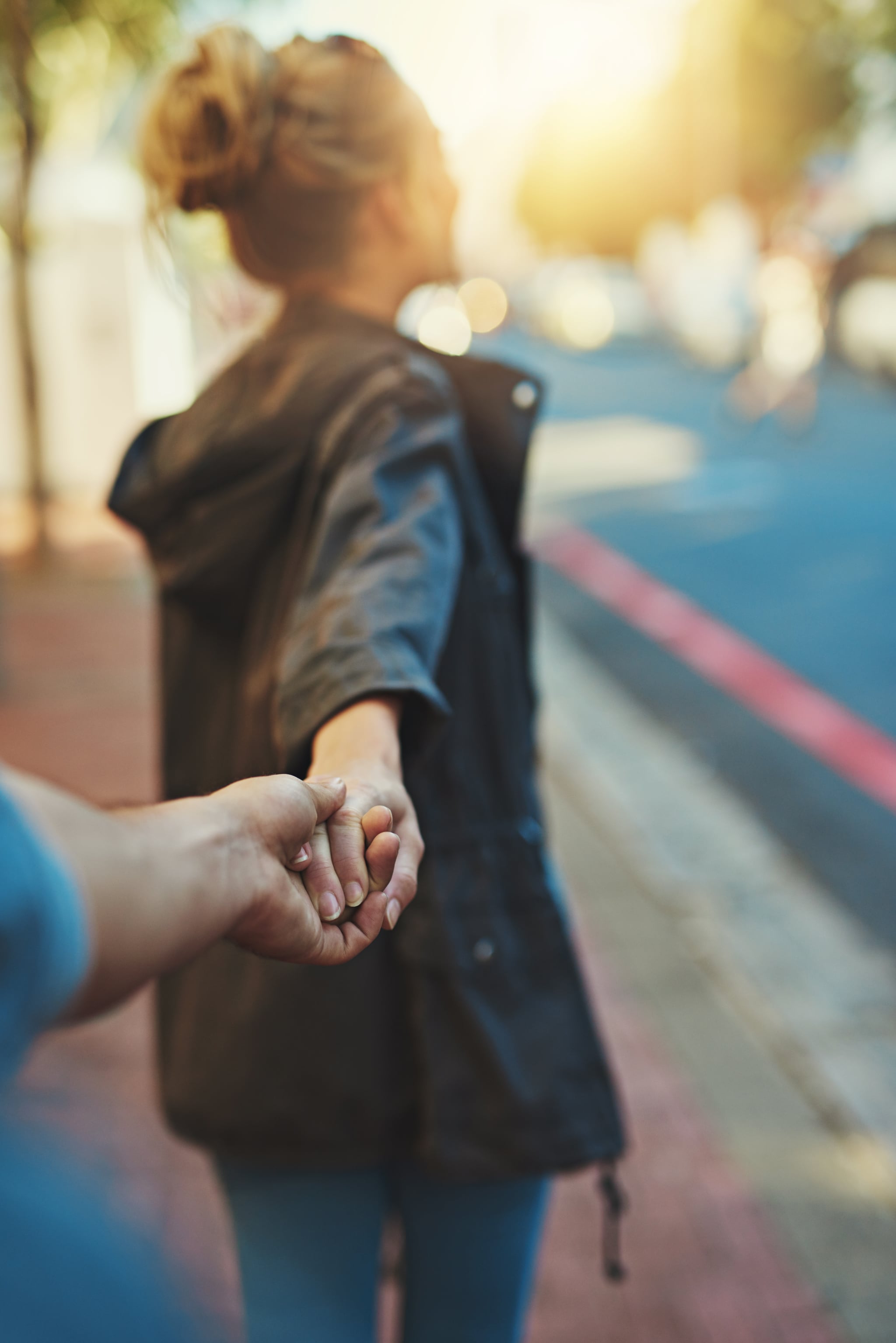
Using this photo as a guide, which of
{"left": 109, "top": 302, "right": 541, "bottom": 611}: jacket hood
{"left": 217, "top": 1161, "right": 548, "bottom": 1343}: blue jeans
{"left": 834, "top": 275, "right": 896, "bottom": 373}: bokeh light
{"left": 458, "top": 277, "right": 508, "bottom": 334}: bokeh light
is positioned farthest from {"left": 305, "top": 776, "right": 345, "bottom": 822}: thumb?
{"left": 458, "top": 277, "right": 508, "bottom": 334}: bokeh light

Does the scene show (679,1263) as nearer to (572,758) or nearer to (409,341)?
(409,341)

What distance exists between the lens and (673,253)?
39281 millimetres

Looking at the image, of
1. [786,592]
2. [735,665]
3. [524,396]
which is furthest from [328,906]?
[786,592]

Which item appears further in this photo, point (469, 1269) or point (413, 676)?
point (469, 1269)

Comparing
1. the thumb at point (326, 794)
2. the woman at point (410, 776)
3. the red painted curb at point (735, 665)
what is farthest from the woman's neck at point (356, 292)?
the red painted curb at point (735, 665)

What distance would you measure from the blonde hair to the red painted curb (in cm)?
400

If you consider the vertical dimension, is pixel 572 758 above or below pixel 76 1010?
below

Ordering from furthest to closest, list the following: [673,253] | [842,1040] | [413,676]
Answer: [673,253] < [842,1040] < [413,676]

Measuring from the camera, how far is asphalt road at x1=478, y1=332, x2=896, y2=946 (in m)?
4.78

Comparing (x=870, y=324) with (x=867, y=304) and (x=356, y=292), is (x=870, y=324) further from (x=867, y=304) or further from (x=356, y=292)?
(x=356, y=292)

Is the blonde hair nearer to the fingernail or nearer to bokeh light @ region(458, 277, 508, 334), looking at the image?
the fingernail

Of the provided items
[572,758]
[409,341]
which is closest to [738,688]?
[572,758]

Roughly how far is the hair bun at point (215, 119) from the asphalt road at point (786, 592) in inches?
85.7

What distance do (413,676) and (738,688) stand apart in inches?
216
